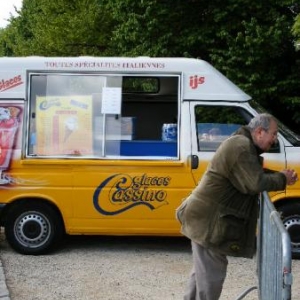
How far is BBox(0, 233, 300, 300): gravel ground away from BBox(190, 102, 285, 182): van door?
1.12m

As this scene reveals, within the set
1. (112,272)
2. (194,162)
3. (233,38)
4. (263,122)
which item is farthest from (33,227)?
(233,38)

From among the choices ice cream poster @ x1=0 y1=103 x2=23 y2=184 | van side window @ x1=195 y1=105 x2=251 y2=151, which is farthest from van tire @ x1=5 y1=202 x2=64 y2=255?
van side window @ x1=195 y1=105 x2=251 y2=151

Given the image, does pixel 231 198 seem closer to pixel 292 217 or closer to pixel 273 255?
pixel 273 255

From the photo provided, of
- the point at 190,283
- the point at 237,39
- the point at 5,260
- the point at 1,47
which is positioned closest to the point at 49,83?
the point at 5,260

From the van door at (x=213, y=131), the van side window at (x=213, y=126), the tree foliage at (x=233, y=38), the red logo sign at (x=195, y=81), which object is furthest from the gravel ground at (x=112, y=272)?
the tree foliage at (x=233, y=38)

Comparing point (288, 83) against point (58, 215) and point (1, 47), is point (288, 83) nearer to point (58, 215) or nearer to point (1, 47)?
point (58, 215)

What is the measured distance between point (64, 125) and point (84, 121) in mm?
245

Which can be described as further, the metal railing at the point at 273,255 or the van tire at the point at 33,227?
the van tire at the point at 33,227

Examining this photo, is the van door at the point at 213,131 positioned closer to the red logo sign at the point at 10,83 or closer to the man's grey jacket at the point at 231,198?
the red logo sign at the point at 10,83

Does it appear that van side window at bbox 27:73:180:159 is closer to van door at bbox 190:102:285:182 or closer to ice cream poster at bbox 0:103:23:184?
ice cream poster at bbox 0:103:23:184

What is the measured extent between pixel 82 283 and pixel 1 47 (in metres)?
47.5

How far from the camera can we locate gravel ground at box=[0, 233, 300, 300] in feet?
19.0

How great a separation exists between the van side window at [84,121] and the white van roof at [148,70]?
9 cm

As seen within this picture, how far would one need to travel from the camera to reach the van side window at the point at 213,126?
7035 mm
